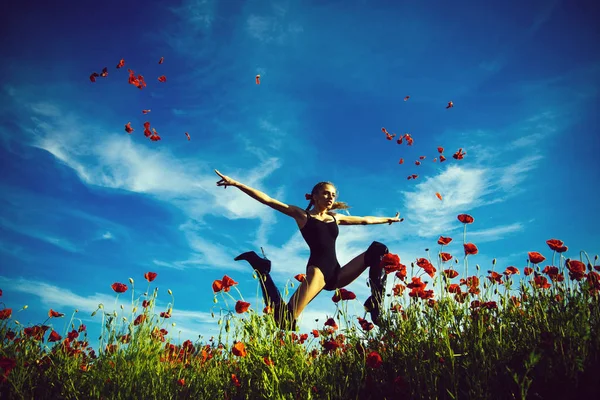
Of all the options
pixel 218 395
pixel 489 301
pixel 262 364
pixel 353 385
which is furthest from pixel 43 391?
pixel 489 301

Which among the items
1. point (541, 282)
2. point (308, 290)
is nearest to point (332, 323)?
point (308, 290)

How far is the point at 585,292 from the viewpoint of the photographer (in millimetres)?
2645

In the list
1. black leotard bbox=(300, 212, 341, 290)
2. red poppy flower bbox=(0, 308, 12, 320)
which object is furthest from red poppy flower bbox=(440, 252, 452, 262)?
red poppy flower bbox=(0, 308, 12, 320)

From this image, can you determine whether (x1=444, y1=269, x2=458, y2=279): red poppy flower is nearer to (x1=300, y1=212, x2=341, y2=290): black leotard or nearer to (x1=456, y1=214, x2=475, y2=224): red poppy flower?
(x1=456, y1=214, x2=475, y2=224): red poppy flower

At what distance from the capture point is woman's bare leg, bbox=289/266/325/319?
13.6ft

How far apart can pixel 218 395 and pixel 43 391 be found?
1.66 metres

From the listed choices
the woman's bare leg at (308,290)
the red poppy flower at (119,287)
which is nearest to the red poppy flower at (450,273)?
the woman's bare leg at (308,290)

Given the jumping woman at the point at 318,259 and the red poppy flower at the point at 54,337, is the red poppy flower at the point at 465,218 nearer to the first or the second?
the jumping woman at the point at 318,259

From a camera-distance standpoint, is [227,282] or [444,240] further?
[444,240]

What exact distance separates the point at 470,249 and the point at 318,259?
1934 mm

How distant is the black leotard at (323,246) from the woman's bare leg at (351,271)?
7 cm

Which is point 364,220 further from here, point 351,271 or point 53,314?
point 53,314

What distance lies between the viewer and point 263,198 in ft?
15.7

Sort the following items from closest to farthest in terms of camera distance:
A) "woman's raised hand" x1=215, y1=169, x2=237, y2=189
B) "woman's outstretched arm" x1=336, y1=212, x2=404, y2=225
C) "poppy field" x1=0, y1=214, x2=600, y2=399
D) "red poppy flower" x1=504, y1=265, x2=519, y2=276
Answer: "poppy field" x1=0, y1=214, x2=600, y2=399
"red poppy flower" x1=504, y1=265, x2=519, y2=276
"woman's raised hand" x1=215, y1=169, x2=237, y2=189
"woman's outstretched arm" x1=336, y1=212, x2=404, y2=225
